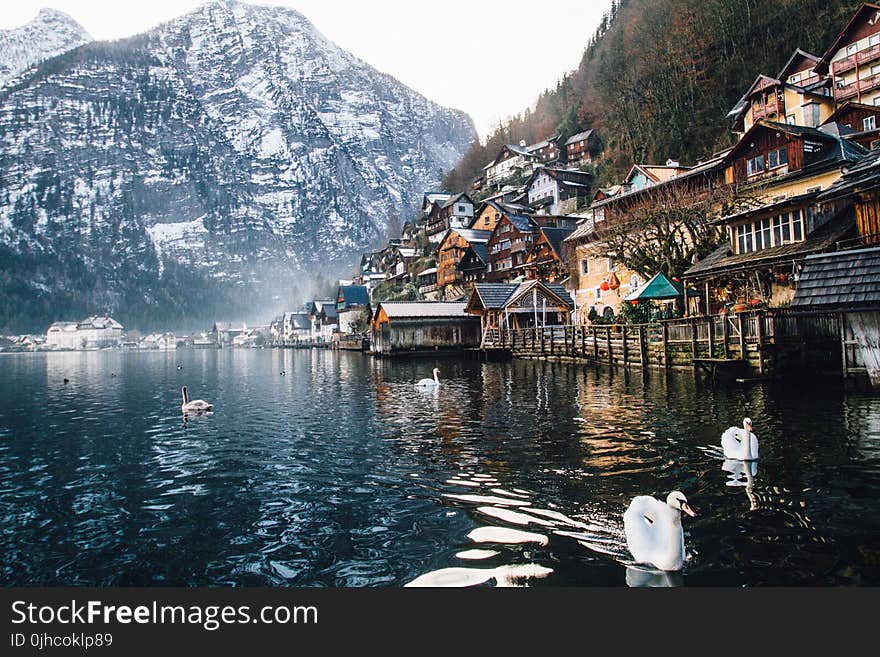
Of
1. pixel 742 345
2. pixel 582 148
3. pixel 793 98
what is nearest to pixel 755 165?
pixel 742 345

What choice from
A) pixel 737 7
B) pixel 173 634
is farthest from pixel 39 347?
pixel 173 634

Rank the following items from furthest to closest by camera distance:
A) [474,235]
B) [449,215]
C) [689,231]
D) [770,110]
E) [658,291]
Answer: [449,215] → [474,235] → [770,110] → [689,231] → [658,291]

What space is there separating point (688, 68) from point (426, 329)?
5472 cm

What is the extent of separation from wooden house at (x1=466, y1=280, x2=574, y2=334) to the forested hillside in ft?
102

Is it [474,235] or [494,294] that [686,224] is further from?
[474,235]

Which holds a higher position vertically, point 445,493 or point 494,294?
point 494,294

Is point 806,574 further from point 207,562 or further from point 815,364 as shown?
point 815,364

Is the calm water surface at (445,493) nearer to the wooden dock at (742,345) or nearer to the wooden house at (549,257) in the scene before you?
the wooden dock at (742,345)

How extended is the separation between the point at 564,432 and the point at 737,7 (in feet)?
286

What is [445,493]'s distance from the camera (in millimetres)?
10898

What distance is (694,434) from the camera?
50.3 ft

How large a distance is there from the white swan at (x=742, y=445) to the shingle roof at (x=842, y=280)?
985cm

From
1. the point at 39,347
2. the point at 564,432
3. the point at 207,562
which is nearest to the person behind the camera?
the point at 207,562

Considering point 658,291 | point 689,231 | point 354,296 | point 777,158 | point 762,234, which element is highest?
point 777,158
